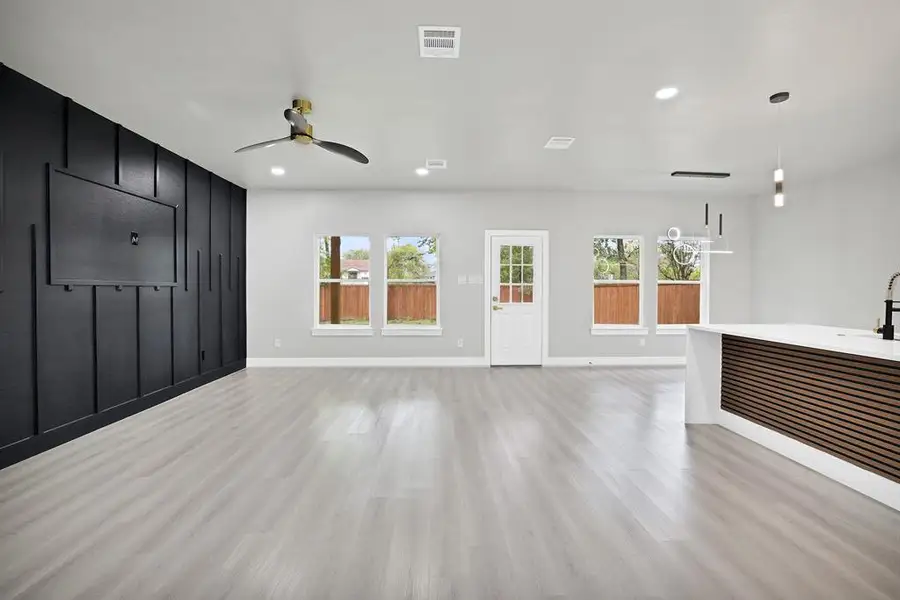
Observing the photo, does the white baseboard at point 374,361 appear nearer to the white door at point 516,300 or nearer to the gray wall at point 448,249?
the gray wall at point 448,249

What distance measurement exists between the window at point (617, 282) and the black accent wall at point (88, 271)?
581 centimetres

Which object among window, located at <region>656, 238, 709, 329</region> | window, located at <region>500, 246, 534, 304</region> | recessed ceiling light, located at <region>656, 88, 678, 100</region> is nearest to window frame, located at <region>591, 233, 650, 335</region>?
window, located at <region>656, 238, 709, 329</region>

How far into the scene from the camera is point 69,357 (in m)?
3.63

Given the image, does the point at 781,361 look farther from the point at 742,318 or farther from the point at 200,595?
the point at 742,318

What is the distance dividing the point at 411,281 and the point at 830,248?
582 centimetres

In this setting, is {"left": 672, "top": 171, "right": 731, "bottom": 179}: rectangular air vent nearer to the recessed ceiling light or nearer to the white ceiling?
the white ceiling

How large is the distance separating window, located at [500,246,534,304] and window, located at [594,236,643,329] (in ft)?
3.67

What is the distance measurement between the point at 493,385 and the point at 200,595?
4.30 meters

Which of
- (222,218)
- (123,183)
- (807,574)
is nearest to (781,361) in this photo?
(807,574)

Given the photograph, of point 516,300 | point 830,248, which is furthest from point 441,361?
point 830,248

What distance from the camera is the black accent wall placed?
3164 millimetres

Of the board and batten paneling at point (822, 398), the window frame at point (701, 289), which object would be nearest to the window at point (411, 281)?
the window frame at point (701, 289)

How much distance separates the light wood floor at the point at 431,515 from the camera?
1.88 meters

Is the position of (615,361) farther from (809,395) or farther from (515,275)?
(809,395)
